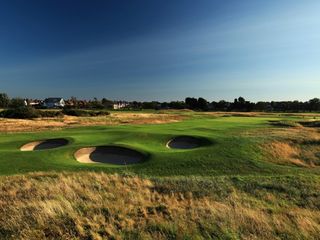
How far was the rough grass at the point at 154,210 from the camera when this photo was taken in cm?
691

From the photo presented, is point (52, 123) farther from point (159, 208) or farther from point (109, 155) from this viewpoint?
point (159, 208)

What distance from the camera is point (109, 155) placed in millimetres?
24391

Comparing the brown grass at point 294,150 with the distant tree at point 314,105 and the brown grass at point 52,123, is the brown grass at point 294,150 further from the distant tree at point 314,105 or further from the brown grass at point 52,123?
the distant tree at point 314,105

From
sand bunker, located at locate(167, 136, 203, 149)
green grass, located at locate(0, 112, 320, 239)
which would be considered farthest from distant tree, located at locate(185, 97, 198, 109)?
green grass, located at locate(0, 112, 320, 239)

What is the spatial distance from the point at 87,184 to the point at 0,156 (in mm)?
12636

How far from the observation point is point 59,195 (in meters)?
9.81

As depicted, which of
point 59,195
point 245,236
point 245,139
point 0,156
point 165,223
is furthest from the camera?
point 245,139

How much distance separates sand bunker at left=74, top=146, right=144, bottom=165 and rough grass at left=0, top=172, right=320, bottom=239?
9.79 m

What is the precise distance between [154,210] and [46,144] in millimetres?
23103

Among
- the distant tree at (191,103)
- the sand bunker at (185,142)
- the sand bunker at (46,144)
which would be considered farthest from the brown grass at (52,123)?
the distant tree at (191,103)

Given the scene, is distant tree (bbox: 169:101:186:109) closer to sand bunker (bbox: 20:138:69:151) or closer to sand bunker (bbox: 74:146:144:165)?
sand bunker (bbox: 20:138:69:151)

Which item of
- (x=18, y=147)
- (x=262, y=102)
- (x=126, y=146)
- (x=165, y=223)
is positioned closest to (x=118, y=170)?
(x=126, y=146)

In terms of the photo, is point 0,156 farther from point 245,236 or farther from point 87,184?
point 245,236

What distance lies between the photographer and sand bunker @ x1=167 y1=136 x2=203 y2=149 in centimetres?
2836
